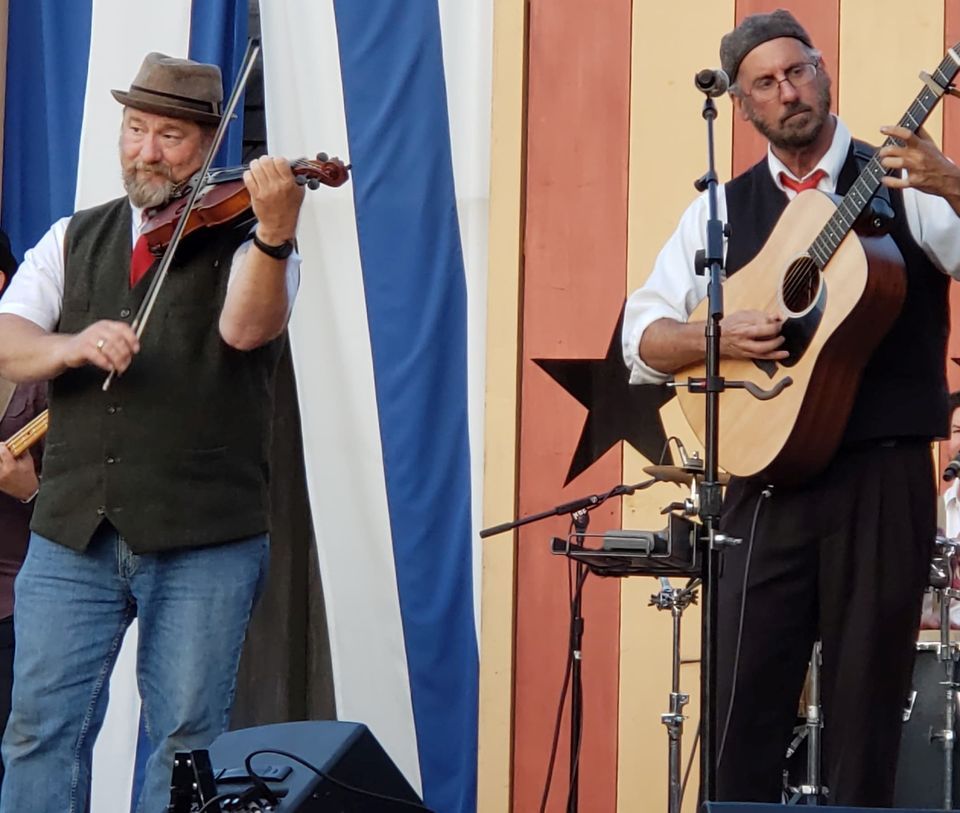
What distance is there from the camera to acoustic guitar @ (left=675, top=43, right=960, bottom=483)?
114 inches

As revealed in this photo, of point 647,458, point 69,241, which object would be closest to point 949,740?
point 647,458

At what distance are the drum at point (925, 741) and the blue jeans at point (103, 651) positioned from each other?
1.96 meters

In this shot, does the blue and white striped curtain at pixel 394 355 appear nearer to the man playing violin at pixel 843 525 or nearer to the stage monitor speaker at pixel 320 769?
the man playing violin at pixel 843 525

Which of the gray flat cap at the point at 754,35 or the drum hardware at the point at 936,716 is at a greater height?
the gray flat cap at the point at 754,35

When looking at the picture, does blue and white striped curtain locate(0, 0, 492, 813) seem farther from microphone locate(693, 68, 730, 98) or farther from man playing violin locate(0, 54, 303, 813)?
microphone locate(693, 68, 730, 98)

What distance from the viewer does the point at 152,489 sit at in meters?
3.19

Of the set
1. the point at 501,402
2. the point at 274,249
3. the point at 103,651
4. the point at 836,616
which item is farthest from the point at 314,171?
the point at 501,402

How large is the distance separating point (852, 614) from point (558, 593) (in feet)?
4.97

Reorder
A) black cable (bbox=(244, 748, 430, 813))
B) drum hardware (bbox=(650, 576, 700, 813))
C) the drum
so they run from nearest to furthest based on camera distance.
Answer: black cable (bbox=(244, 748, 430, 813)) → drum hardware (bbox=(650, 576, 700, 813)) → the drum

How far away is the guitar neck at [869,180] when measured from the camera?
2.82m

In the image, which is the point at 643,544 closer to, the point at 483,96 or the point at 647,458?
the point at 647,458

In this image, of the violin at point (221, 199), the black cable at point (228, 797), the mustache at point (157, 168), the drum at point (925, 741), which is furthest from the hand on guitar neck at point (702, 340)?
the drum at point (925, 741)

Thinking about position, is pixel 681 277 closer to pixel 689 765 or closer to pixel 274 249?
pixel 274 249

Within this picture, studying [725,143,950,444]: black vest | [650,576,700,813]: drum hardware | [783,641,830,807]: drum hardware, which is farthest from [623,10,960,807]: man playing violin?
[783,641,830,807]: drum hardware
